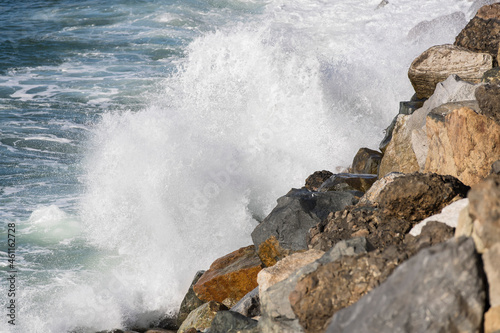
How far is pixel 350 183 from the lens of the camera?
231 inches

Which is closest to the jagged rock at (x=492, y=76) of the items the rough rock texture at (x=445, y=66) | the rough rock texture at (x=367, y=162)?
the rough rock texture at (x=445, y=66)

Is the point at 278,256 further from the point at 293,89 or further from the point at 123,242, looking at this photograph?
the point at 293,89

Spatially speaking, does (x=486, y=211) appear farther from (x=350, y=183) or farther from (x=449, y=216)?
(x=350, y=183)

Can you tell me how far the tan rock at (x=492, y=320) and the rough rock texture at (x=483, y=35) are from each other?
15.8 feet

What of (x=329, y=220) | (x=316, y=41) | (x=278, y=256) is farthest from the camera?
(x=316, y=41)

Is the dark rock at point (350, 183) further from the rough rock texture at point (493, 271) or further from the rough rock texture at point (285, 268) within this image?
the rough rock texture at point (493, 271)

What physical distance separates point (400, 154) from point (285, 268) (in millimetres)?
2502

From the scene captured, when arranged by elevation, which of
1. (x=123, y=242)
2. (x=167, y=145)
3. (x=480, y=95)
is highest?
(x=480, y=95)

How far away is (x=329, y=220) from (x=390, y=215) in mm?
492

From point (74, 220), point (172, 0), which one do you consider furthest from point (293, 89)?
point (172, 0)

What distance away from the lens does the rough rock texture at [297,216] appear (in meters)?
4.71

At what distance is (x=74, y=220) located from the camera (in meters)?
7.77

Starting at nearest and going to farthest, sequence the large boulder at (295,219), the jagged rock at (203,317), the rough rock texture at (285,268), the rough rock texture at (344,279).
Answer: the rough rock texture at (344,279) < the rough rock texture at (285,268) < the jagged rock at (203,317) < the large boulder at (295,219)

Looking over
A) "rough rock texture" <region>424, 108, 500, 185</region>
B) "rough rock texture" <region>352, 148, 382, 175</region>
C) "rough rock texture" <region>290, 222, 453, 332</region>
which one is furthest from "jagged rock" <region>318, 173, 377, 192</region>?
"rough rock texture" <region>290, 222, 453, 332</region>
